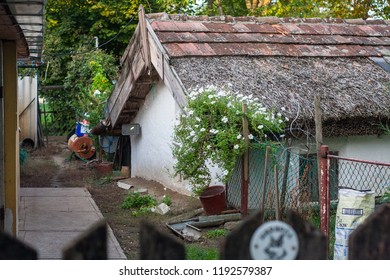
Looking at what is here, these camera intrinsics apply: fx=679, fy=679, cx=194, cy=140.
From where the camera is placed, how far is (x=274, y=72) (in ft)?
33.5

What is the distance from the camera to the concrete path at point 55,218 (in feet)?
24.5

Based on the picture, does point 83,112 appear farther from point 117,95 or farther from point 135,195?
point 135,195

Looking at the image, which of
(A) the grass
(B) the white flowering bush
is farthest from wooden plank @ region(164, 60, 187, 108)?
(A) the grass

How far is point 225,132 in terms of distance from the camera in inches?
335

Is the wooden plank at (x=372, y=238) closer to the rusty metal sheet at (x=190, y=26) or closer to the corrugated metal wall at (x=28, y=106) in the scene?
the rusty metal sheet at (x=190, y=26)

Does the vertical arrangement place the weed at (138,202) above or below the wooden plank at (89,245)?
below

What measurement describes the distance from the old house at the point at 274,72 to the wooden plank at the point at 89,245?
24.4 ft

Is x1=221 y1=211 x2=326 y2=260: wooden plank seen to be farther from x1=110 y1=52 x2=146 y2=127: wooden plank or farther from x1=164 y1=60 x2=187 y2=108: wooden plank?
x1=110 y1=52 x2=146 y2=127: wooden plank

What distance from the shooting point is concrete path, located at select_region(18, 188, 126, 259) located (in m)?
7.47

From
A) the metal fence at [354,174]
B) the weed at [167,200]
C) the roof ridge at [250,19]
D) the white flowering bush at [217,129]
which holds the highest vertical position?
the roof ridge at [250,19]

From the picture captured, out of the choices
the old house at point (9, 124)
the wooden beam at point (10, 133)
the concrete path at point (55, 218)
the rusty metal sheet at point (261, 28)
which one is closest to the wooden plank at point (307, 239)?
the concrete path at point (55, 218)

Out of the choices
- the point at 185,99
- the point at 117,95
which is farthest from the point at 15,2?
the point at 117,95

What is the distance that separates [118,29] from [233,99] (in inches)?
614

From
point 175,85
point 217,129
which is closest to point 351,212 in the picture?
point 217,129
